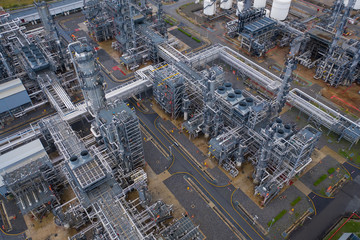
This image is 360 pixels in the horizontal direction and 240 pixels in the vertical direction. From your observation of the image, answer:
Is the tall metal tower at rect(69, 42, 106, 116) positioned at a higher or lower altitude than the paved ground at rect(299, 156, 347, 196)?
higher

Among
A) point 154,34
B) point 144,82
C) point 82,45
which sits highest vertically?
point 82,45

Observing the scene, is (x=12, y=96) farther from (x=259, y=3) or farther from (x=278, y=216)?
(x=259, y=3)

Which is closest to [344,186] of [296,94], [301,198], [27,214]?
[301,198]

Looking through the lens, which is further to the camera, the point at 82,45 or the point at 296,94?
the point at 296,94

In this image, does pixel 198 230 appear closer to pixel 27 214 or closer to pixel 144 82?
pixel 27 214

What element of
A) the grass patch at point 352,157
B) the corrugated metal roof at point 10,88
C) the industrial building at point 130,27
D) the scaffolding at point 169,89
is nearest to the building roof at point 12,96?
the corrugated metal roof at point 10,88

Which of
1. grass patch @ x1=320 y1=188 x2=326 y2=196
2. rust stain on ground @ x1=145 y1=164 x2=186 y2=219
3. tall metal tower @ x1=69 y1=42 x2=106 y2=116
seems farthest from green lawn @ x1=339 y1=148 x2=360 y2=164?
tall metal tower @ x1=69 y1=42 x2=106 y2=116

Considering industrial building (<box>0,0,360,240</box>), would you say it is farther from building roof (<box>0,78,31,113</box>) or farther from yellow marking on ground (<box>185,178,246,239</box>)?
yellow marking on ground (<box>185,178,246,239</box>)
